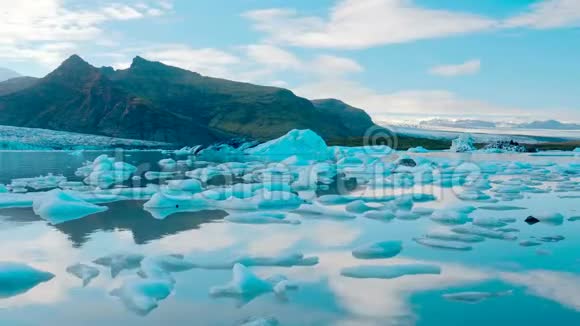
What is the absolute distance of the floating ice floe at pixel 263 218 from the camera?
29.3 ft

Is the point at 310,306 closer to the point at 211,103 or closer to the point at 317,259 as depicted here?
the point at 317,259

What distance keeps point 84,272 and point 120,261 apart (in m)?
0.52

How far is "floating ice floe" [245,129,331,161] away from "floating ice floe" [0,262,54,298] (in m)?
35.2

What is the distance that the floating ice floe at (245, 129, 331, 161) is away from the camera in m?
41.0

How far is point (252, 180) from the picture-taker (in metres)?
17.3

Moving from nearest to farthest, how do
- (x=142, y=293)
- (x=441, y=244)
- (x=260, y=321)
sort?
1. (x=260, y=321)
2. (x=142, y=293)
3. (x=441, y=244)

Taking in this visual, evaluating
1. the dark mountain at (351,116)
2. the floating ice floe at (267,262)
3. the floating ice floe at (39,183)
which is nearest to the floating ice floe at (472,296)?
the floating ice floe at (267,262)

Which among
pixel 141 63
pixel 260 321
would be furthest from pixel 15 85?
pixel 260 321

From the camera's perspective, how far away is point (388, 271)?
5660 millimetres

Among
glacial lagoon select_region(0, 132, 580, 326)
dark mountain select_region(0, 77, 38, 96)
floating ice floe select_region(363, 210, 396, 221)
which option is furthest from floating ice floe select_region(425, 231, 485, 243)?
dark mountain select_region(0, 77, 38, 96)

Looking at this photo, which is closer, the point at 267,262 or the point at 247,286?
the point at 247,286

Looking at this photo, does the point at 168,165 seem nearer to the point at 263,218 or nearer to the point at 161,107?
the point at 263,218

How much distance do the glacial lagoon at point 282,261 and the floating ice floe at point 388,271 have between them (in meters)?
0.02

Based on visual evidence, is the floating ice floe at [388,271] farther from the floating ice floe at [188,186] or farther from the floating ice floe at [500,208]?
the floating ice floe at [188,186]
